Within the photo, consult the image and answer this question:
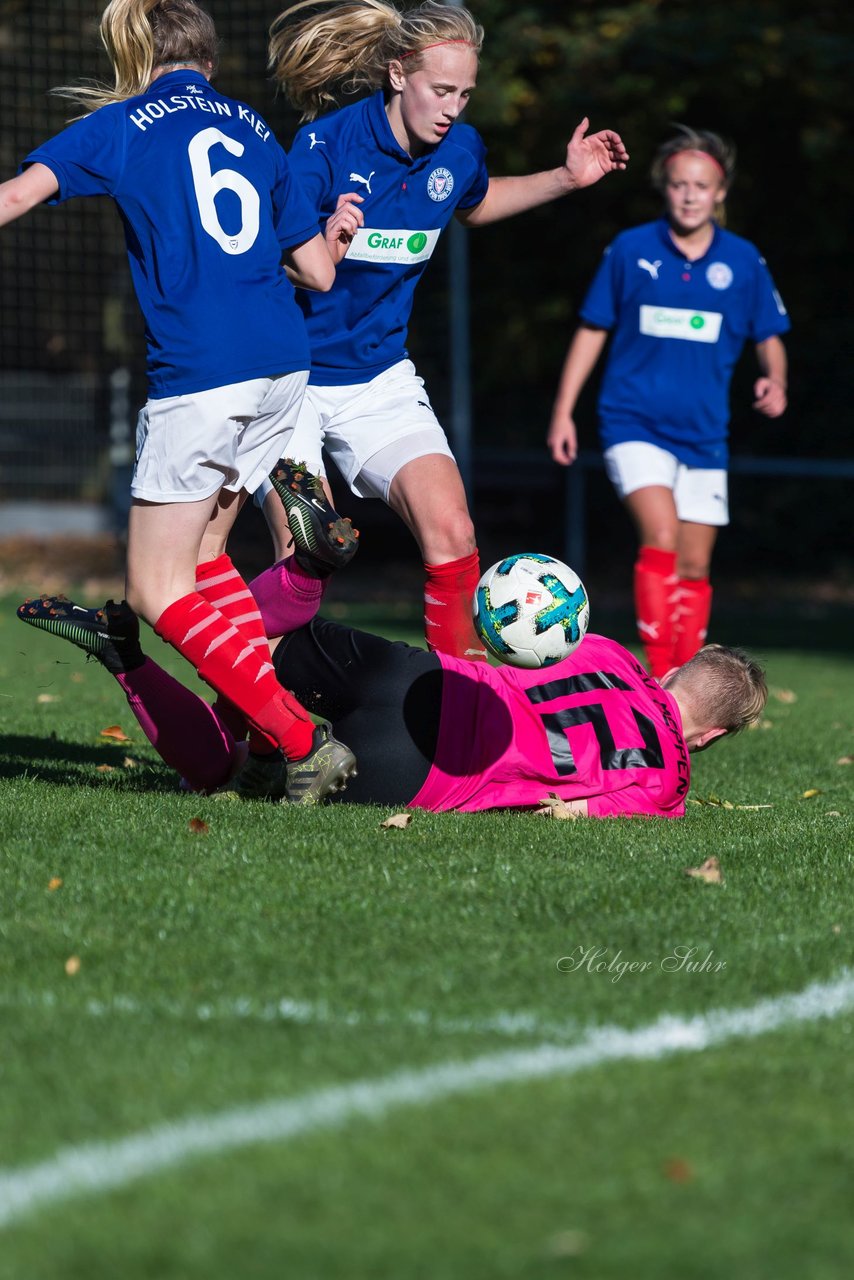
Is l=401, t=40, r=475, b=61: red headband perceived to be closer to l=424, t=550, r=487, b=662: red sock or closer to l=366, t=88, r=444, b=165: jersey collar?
l=366, t=88, r=444, b=165: jersey collar

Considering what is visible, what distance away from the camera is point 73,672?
9562 mm

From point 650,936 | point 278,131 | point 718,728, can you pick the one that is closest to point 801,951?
point 650,936

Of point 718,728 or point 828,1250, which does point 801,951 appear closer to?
point 828,1250

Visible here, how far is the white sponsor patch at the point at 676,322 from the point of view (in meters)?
8.14

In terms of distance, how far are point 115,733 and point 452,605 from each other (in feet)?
5.66

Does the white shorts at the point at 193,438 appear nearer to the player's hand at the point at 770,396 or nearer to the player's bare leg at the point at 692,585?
the player's bare leg at the point at 692,585

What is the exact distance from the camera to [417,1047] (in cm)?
265

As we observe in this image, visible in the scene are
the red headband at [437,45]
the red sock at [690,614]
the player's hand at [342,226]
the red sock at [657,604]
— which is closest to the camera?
the player's hand at [342,226]

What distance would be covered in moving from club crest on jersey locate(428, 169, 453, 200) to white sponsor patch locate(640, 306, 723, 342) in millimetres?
2614

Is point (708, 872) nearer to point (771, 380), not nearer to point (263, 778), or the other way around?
point (263, 778)

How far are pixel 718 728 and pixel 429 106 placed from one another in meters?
2.24

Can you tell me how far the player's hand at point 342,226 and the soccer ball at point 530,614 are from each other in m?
1.06

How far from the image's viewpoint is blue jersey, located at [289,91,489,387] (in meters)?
5.60

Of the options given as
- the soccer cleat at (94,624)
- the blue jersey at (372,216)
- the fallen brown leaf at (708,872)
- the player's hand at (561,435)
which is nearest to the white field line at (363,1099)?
the fallen brown leaf at (708,872)
